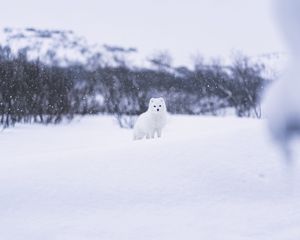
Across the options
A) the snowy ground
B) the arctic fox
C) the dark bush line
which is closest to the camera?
the snowy ground

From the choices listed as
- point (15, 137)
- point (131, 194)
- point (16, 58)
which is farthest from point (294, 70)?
point (16, 58)

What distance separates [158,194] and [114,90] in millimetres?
18451

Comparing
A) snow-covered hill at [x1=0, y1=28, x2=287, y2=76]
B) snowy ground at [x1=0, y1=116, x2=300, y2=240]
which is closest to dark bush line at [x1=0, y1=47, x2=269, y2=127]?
snow-covered hill at [x1=0, y1=28, x2=287, y2=76]

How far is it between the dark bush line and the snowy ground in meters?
6.53

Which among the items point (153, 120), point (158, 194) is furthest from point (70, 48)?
point (158, 194)

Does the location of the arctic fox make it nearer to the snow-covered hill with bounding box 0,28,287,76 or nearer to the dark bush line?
the dark bush line

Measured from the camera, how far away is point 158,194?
11.0 feet

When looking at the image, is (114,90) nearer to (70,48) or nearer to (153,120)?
(153,120)

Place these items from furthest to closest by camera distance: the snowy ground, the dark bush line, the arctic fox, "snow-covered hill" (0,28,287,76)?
"snow-covered hill" (0,28,287,76)
the dark bush line
the arctic fox
the snowy ground

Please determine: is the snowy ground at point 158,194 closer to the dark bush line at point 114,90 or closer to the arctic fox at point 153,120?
the arctic fox at point 153,120

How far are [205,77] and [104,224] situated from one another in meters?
29.3

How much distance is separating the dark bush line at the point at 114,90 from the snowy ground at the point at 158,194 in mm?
6529

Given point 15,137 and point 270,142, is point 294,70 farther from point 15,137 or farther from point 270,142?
point 15,137

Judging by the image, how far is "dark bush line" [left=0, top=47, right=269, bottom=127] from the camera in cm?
1592
